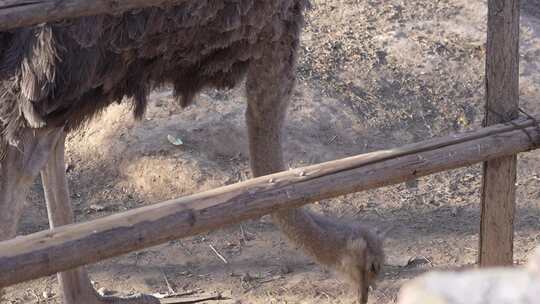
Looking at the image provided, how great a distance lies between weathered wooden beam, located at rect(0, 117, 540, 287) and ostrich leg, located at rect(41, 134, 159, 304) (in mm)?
1530

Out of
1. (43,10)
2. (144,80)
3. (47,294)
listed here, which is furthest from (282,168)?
(43,10)

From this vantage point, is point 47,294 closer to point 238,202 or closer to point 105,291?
point 105,291

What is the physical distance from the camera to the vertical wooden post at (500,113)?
284 centimetres

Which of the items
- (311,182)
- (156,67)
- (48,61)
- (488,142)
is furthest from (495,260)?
(48,61)

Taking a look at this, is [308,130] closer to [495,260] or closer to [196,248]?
[196,248]

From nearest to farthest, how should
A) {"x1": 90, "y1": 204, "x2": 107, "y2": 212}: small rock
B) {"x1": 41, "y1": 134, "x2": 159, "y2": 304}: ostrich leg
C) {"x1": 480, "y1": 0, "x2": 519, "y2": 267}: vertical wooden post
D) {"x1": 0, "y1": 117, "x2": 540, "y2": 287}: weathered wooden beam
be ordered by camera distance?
1. {"x1": 0, "y1": 117, "x2": 540, "y2": 287}: weathered wooden beam
2. {"x1": 480, "y1": 0, "x2": 519, "y2": 267}: vertical wooden post
3. {"x1": 41, "y1": 134, "x2": 159, "y2": 304}: ostrich leg
4. {"x1": 90, "y1": 204, "x2": 107, "y2": 212}: small rock

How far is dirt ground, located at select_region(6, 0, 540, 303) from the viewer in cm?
426

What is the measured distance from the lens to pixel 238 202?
2.29m

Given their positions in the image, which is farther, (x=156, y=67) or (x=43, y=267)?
(x=156, y=67)

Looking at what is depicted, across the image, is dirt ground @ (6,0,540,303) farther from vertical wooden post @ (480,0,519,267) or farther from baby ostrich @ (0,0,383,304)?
vertical wooden post @ (480,0,519,267)

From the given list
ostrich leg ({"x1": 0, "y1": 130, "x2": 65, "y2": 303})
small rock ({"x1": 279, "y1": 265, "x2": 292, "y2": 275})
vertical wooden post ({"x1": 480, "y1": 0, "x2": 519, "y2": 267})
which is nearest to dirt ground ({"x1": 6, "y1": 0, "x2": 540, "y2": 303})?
small rock ({"x1": 279, "y1": 265, "x2": 292, "y2": 275})

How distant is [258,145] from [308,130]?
160 cm

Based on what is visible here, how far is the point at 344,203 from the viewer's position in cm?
486

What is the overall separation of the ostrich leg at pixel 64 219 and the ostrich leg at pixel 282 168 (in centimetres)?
74
